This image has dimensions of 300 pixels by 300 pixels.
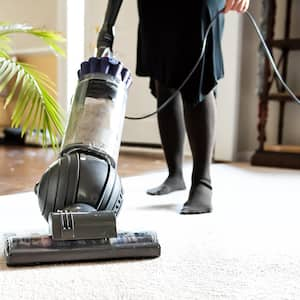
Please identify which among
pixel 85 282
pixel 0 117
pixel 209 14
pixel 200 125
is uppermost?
pixel 209 14

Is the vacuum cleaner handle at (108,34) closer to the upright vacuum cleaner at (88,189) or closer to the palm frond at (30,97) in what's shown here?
the upright vacuum cleaner at (88,189)

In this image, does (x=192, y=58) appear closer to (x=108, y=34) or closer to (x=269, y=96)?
(x=108, y=34)

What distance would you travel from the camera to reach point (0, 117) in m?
3.88

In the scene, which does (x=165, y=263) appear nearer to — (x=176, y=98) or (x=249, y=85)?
(x=176, y=98)

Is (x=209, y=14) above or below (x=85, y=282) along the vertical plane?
above

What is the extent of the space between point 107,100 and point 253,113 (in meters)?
1.86

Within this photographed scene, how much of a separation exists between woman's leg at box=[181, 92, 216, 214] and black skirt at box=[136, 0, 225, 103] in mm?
38

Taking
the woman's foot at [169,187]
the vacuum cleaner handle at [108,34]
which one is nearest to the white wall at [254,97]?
the woman's foot at [169,187]

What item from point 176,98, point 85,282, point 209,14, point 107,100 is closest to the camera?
point 85,282

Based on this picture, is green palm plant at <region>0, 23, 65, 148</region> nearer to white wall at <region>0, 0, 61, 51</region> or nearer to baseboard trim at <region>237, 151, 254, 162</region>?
baseboard trim at <region>237, 151, 254, 162</region>

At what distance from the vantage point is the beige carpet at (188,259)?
763mm

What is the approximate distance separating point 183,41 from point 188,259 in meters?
0.65

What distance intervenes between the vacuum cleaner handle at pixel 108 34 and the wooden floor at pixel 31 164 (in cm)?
60

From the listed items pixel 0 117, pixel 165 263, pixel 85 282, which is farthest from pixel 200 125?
pixel 0 117
